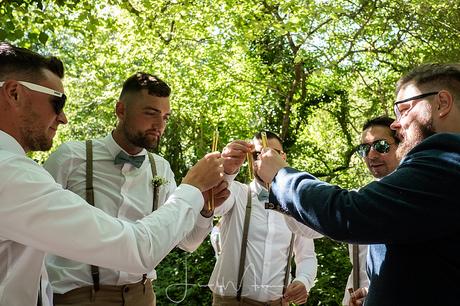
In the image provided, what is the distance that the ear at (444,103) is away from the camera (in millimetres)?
2162

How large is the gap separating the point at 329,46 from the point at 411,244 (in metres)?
9.95

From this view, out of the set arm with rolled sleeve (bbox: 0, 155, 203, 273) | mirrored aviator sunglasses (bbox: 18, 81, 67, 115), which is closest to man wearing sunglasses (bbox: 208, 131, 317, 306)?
mirrored aviator sunglasses (bbox: 18, 81, 67, 115)

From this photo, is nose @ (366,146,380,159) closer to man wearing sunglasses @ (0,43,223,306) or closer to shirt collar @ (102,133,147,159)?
shirt collar @ (102,133,147,159)

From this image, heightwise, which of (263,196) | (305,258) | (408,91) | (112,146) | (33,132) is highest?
(408,91)

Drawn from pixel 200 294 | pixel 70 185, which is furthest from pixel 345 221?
pixel 200 294

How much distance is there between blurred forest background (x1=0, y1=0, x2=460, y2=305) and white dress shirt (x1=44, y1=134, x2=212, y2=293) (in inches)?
209

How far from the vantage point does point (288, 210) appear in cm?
216

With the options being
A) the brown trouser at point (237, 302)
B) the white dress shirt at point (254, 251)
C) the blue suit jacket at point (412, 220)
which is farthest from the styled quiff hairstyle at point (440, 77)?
the brown trouser at point (237, 302)

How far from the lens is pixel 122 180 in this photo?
3.66 metres

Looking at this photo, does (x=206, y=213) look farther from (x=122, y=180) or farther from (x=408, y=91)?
(x=408, y=91)

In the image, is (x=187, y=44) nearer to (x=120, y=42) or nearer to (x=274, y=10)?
(x=120, y=42)

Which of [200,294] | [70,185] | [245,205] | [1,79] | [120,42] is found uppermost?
[120,42]

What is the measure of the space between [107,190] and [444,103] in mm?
2303

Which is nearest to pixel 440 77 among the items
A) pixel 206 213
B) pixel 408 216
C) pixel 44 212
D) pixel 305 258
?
pixel 408 216
